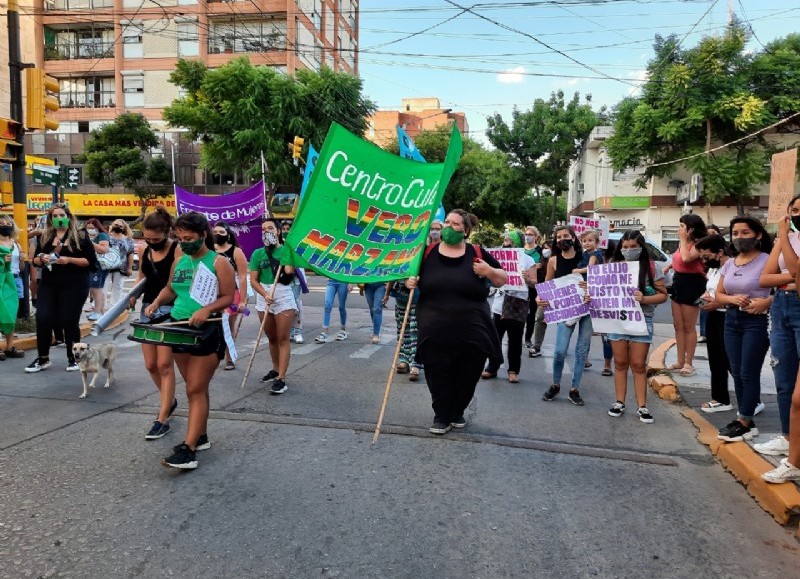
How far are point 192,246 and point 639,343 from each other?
4.10 metres

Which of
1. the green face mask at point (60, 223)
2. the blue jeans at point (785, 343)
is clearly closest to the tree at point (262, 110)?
the green face mask at point (60, 223)

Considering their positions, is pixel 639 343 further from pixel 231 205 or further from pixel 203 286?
pixel 231 205

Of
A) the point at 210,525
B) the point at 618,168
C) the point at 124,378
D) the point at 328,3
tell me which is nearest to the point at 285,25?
the point at 328,3

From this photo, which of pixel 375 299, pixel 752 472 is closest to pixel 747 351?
pixel 752 472

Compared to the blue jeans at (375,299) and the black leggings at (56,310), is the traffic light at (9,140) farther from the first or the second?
the blue jeans at (375,299)

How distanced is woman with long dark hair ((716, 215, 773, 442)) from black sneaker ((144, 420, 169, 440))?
4.63 metres

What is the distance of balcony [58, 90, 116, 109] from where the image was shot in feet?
133

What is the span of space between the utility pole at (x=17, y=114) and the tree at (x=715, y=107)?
24738mm

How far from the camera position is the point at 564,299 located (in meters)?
6.29

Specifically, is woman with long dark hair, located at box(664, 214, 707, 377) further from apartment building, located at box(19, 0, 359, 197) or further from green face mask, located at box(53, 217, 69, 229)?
apartment building, located at box(19, 0, 359, 197)

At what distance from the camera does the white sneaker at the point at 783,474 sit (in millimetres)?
3775

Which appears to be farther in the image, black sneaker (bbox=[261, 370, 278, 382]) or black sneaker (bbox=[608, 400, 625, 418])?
black sneaker (bbox=[261, 370, 278, 382])

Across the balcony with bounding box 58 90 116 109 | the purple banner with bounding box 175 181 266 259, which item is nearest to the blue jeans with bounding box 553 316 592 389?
the purple banner with bounding box 175 181 266 259

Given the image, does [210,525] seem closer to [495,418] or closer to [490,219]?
[495,418]
